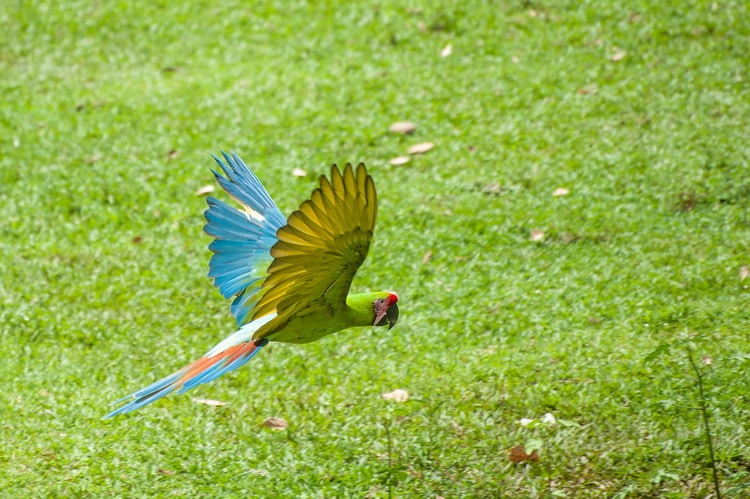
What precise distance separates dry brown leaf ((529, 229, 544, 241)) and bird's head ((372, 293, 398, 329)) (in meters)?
2.52

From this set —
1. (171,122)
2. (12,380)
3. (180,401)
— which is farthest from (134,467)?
(171,122)

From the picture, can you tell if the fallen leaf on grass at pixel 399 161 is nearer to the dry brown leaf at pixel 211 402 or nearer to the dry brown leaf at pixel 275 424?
the dry brown leaf at pixel 211 402

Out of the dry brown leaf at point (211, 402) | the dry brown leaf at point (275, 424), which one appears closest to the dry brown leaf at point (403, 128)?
the dry brown leaf at point (211, 402)

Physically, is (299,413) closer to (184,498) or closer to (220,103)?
(184,498)

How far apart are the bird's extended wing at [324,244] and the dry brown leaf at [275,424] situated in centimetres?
117

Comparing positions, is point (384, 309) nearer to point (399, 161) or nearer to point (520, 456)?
point (520, 456)

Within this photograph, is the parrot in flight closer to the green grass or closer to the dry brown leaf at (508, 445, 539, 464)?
the green grass

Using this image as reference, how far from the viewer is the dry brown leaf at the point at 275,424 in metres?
4.35

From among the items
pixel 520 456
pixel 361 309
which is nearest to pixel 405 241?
pixel 520 456

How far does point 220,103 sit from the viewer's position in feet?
25.0

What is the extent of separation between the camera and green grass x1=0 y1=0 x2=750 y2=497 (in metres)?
4.06

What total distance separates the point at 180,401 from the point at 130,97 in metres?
3.95

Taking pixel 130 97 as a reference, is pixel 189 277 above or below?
below

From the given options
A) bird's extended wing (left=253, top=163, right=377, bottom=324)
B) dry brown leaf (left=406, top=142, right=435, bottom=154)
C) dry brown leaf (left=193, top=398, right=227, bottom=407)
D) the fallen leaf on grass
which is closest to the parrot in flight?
bird's extended wing (left=253, top=163, right=377, bottom=324)
